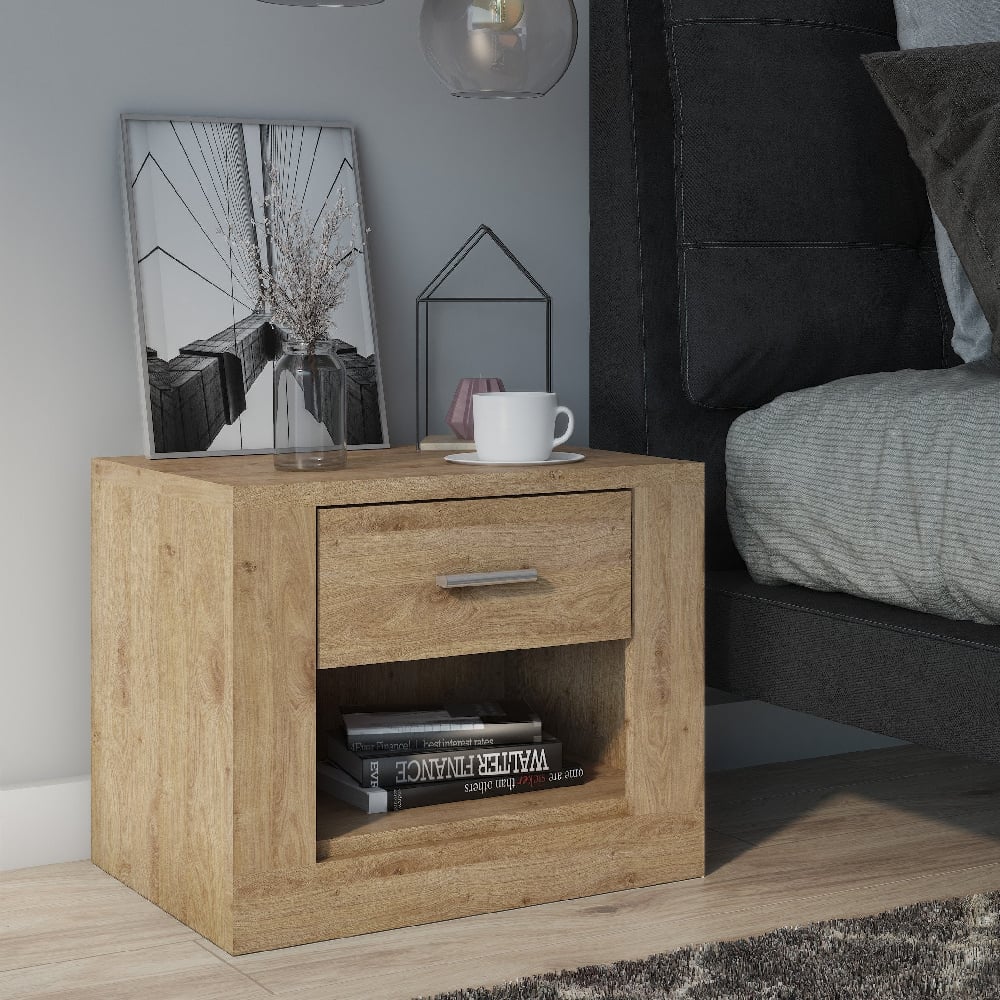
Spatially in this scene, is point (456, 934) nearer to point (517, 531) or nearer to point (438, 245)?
point (517, 531)

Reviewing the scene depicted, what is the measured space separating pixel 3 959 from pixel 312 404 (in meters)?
A: 0.69

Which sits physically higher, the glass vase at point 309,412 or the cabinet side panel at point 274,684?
the glass vase at point 309,412

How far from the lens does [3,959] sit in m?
1.56

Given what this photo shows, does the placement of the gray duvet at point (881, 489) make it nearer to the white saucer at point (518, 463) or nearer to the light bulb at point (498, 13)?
the white saucer at point (518, 463)

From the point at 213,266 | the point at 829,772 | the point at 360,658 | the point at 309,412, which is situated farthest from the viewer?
the point at 829,772

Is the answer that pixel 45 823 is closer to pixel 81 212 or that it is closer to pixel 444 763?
pixel 444 763

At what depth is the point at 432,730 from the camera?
1805 mm

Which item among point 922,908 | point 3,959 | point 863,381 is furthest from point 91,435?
point 922,908

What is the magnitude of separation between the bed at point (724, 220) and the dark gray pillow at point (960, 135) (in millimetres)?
191

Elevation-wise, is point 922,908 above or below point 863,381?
below

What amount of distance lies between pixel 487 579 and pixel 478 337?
62 centimetres

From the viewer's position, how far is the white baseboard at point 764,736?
2.35 meters

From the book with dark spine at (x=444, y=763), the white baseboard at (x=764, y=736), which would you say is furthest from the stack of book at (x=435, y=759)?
the white baseboard at (x=764, y=736)

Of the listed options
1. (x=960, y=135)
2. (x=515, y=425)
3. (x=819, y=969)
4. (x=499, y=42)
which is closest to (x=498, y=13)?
(x=499, y=42)
